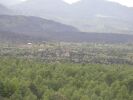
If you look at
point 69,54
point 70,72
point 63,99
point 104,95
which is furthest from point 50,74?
point 69,54

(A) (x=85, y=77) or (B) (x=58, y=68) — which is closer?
(A) (x=85, y=77)

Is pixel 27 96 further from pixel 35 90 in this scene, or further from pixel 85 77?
pixel 85 77

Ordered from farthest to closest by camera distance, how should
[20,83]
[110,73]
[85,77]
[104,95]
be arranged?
[110,73] → [85,77] → [104,95] → [20,83]

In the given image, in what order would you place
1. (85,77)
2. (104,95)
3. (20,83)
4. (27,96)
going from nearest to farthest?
(27,96) → (20,83) → (104,95) → (85,77)

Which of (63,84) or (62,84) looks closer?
(62,84)

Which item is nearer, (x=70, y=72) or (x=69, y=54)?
(x=70, y=72)

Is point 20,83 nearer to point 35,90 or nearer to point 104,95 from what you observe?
point 35,90

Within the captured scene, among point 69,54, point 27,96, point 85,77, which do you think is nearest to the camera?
point 27,96

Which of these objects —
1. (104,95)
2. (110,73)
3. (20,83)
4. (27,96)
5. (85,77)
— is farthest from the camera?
(110,73)

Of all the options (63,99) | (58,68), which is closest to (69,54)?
(58,68)
